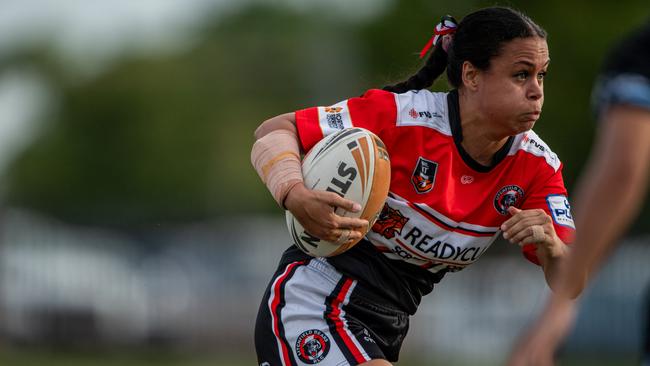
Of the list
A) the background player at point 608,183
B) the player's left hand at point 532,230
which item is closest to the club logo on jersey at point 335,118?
the player's left hand at point 532,230

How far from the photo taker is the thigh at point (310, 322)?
4.66 m

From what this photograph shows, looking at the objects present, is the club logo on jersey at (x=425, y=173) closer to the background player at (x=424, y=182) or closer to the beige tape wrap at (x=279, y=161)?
the background player at (x=424, y=182)

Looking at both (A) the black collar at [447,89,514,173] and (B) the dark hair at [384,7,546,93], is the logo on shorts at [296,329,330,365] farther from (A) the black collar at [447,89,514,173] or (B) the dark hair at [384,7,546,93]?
(B) the dark hair at [384,7,546,93]

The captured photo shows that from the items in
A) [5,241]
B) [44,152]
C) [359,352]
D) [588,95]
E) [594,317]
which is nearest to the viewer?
[359,352]

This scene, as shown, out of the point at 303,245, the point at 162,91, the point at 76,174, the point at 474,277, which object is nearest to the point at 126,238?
the point at 474,277

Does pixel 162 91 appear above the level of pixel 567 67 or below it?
above

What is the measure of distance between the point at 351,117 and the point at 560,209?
953 mm

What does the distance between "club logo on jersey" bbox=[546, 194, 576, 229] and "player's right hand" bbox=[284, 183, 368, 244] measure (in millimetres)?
796

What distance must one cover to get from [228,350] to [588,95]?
36.5 feet

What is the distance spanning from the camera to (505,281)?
15.8 m

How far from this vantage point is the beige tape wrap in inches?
176

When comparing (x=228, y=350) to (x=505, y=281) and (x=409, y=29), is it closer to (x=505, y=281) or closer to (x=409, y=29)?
(x=505, y=281)

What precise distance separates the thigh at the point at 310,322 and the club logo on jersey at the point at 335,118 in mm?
594

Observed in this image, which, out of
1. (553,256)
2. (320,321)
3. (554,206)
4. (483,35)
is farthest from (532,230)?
(320,321)
